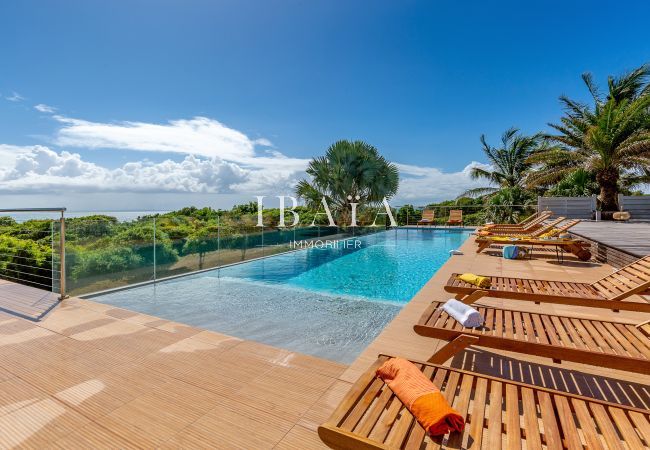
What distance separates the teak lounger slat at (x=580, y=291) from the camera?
3020 millimetres

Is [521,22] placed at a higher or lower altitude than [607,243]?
higher

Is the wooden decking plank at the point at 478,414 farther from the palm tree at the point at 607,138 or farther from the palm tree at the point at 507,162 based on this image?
the palm tree at the point at 507,162

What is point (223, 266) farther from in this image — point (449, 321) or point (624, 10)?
point (624, 10)

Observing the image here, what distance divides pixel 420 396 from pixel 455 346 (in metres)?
0.94

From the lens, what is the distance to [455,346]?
7.81 ft

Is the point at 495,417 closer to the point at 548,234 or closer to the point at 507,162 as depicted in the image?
the point at 548,234

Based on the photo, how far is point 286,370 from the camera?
263 centimetres

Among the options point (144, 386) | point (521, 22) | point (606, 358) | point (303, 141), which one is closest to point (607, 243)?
point (606, 358)

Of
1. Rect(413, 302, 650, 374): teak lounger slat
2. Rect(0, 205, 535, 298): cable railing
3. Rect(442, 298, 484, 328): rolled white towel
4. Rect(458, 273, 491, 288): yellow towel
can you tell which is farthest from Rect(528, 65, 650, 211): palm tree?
Rect(442, 298, 484, 328): rolled white towel

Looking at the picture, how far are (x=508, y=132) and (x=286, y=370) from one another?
21.8m

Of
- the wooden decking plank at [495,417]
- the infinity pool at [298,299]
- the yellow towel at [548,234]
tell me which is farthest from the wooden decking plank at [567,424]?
the yellow towel at [548,234]

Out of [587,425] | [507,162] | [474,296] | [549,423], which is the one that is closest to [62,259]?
[474,296]

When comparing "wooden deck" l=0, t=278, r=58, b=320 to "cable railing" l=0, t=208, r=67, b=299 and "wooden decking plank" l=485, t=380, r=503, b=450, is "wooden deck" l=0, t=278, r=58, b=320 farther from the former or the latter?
"wooden decking plank" l=485, t=380, r=503, b=450

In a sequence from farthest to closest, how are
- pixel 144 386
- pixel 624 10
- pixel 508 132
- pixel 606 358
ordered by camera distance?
pixel 508 132
pixel 624 10
pixel 144 386
pixel 606 358
